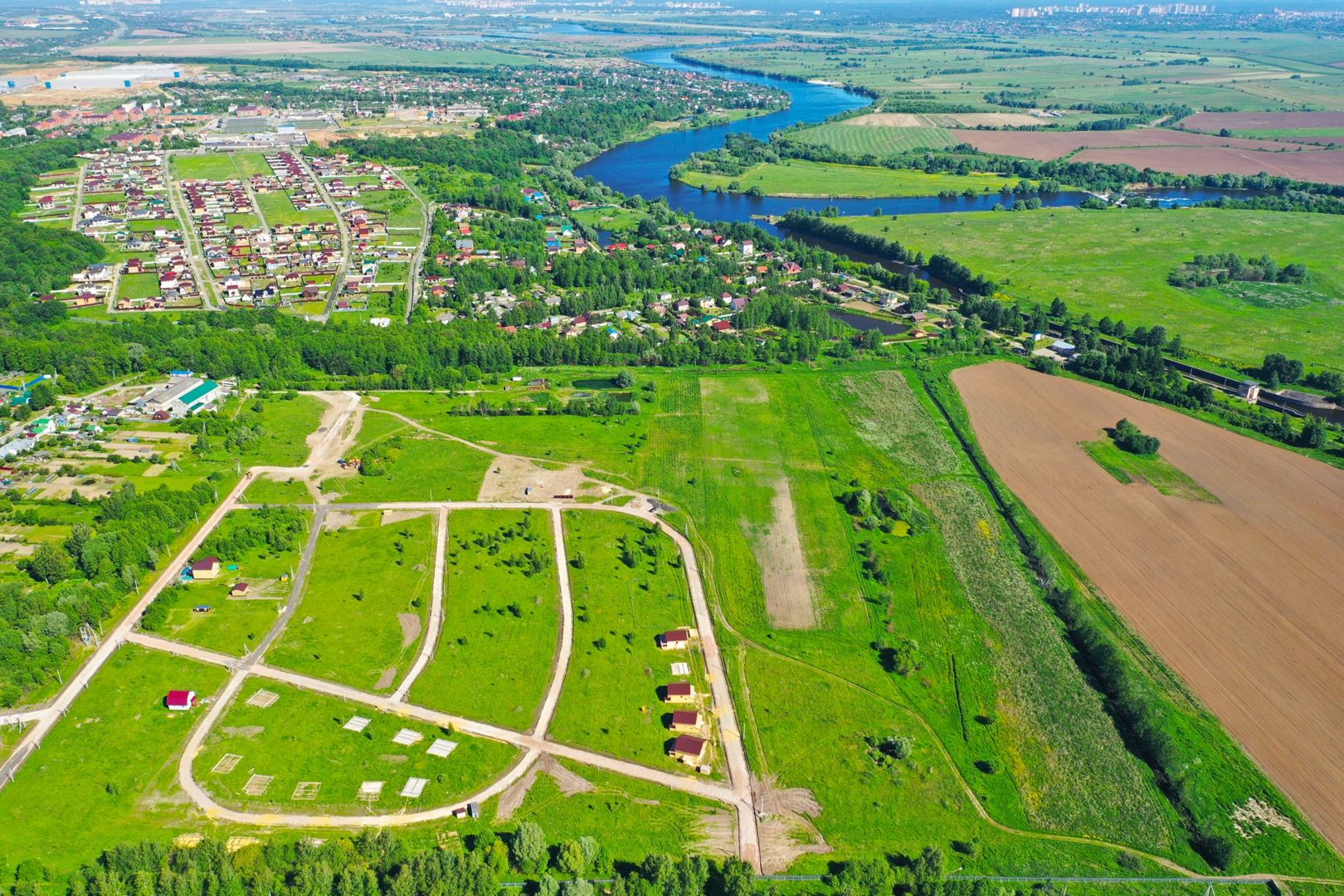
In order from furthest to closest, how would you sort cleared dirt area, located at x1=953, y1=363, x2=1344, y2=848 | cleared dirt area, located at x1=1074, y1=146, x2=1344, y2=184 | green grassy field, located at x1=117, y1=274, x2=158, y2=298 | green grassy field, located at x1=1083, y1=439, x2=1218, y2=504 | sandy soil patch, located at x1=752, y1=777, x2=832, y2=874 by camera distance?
cleared dirt area, located at x1=1074, y1=146, x2=1344, y2=184, green grassy field, located at x1=117, y1=274, x2=158, y2=298, green grassy field, located at x1=1083, y1=439, x2=1218, y2=504, cleared dirt area, located at x1=953, y1=363, x2=1344, y2=848, sandy soil patch, located at x1=752, y1=777, x2=832, y2=874

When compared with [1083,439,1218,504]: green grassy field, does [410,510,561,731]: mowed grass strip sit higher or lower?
lower

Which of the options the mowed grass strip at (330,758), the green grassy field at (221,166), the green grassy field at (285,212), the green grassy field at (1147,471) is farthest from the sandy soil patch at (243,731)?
the green grassy field at (221,166)

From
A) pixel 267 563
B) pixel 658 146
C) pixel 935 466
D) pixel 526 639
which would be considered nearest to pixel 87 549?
pixel 267 563

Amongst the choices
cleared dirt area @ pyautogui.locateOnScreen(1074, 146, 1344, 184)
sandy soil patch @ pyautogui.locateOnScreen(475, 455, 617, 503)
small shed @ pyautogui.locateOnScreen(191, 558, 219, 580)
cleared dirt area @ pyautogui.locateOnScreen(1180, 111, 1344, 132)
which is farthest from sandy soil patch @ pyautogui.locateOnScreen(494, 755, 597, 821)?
cleared dirt area @ pyautogui.locateOnScreen(1180, 111, 1344, 132)

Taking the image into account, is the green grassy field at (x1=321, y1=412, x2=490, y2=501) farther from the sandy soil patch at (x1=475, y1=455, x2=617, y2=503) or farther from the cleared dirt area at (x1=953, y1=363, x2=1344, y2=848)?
the cleared dirt area at (x1=953, y1=363, x2=1344, y2=848)

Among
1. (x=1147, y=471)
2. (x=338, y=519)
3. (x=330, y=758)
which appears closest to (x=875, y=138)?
Result: (x=1147, y=471)
